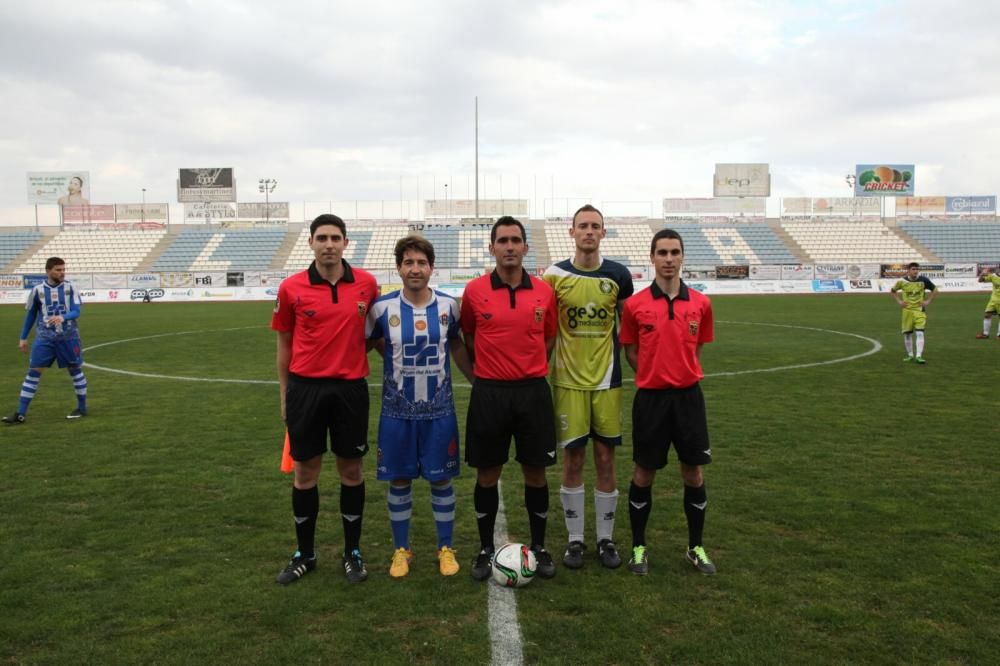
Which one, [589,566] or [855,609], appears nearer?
[855,609]

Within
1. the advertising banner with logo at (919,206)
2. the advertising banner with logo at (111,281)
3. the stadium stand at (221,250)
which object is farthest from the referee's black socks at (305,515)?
the advertising banner with logo at (919,206)

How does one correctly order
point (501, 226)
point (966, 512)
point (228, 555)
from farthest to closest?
point (966, 512) < point (228, 555) < point (501, 226)

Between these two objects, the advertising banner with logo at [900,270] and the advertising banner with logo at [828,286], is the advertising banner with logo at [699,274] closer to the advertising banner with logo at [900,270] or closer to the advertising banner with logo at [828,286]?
the advertising banner with logo at [828,286]

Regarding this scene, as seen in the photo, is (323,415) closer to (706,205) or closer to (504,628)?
(504,628)

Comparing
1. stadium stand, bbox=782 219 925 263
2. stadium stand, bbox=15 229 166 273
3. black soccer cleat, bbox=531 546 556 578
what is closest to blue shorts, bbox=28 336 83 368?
black soccer cleat, bbox=531 546 556 578

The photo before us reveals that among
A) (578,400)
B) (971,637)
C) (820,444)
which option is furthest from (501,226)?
(820,444)

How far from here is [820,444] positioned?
7984 millimetres

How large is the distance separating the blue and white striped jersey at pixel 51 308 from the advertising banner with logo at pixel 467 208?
64616mm

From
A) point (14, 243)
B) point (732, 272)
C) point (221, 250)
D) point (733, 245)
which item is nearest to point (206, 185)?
point (221, 250)

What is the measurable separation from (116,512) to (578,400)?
13.1ft

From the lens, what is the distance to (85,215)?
2717 inches

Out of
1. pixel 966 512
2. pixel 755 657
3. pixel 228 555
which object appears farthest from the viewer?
pixel 966 512

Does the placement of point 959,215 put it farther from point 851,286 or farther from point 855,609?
point 855,609

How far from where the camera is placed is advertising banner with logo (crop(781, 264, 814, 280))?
43344mm
